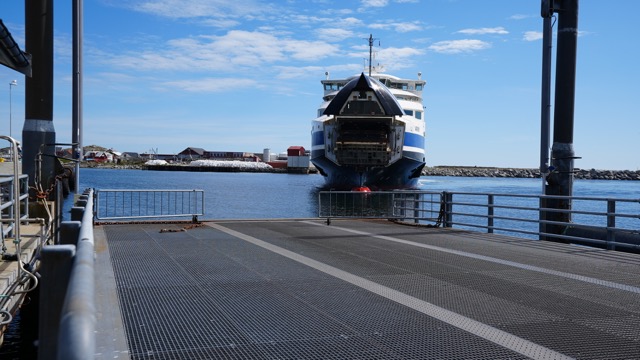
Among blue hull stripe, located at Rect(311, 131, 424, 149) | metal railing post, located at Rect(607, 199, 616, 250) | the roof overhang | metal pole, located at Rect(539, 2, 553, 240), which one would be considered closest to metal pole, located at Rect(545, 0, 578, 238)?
metal pole, located at Rect(539, 2, 553, 240)

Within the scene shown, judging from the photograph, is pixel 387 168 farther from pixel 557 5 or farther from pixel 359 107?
pixel 557 5

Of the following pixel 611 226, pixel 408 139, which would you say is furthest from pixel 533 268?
pixel 408 139

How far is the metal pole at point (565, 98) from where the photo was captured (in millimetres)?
13195

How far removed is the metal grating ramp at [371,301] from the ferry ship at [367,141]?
3296 centimetres

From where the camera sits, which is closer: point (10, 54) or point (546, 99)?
point (10, 54)

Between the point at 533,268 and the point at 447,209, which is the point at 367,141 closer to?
the point at 447,209

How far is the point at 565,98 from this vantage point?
13234mm

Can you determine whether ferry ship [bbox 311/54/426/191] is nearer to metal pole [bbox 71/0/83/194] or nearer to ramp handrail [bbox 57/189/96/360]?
metal pole [bbox 71/0/83/194]

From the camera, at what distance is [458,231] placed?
14836mm

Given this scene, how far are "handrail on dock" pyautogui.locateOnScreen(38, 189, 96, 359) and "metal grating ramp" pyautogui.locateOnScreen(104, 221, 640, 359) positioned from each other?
212 cm

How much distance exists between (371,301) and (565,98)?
911 cm

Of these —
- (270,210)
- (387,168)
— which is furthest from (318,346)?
(387,168)

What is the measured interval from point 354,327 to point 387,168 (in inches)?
1724

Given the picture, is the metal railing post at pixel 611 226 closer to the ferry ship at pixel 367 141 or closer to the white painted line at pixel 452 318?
the white painted line at pixel 452 318
